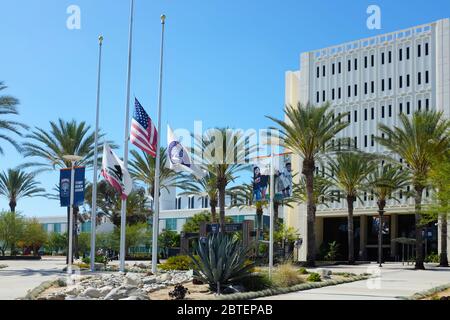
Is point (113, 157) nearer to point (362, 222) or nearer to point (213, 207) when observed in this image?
point (213, 207)

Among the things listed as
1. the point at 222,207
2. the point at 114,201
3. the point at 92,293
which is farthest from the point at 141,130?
the point at 114,201

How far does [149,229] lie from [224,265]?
4975cm

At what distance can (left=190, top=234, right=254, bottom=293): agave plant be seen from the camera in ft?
62.4

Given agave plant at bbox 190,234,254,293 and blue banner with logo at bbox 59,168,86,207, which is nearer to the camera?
agave plant at bbox 190,234,254,293

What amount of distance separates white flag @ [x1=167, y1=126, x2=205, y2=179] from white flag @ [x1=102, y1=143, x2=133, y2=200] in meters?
2.24

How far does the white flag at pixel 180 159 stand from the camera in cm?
2458

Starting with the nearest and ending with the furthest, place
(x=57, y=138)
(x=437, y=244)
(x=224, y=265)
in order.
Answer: (x=224, y=265) < (x=57, y=138) < (x=437, y=244)

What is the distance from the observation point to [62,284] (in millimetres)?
21438

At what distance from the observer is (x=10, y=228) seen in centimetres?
6131

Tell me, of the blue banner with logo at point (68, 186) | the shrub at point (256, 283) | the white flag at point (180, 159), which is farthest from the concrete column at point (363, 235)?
the shrub at point (256, 283)

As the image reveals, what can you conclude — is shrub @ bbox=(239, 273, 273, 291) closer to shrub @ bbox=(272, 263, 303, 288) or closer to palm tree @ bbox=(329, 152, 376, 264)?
shrub @ bbox=(272, 263, 303, 288)

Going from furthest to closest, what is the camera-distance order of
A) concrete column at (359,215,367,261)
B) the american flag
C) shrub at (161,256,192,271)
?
concrete column at (359,215,367,261), shrub at (161,256,192,271), the american flag

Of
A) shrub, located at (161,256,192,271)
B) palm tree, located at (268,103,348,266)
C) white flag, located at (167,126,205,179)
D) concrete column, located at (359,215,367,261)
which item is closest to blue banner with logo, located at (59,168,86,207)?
shrub, located at (161,256,192,271)
